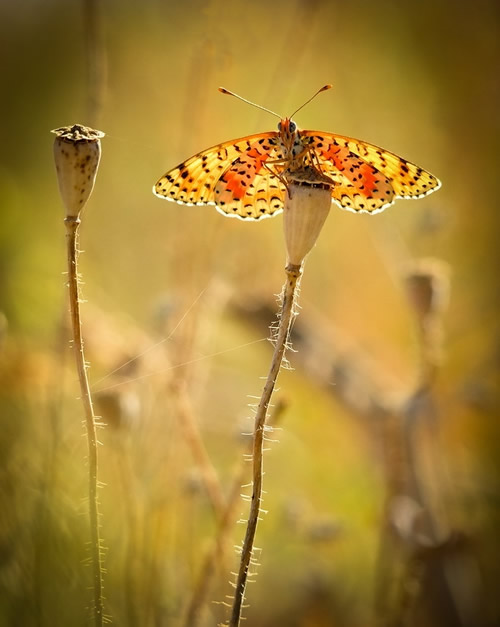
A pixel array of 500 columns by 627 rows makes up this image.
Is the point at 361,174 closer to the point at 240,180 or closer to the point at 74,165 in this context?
the point at 240,180

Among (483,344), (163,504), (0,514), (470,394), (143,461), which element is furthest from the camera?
(483,344)

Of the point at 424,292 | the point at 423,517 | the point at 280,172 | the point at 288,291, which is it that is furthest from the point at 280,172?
the point at 423,517

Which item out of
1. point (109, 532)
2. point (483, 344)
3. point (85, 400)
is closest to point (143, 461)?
point (109, 532)

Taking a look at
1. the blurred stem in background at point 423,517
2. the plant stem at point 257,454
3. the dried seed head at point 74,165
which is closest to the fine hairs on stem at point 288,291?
the plant stem at point 257,454

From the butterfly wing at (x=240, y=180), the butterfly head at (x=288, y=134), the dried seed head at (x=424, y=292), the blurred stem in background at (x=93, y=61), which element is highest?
the blurred stem in background at (x=93, y=61)

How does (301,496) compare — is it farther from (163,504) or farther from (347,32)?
(347,32)

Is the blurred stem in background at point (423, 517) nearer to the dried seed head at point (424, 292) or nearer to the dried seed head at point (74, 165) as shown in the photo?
the dried seed head at point (424, 292)
